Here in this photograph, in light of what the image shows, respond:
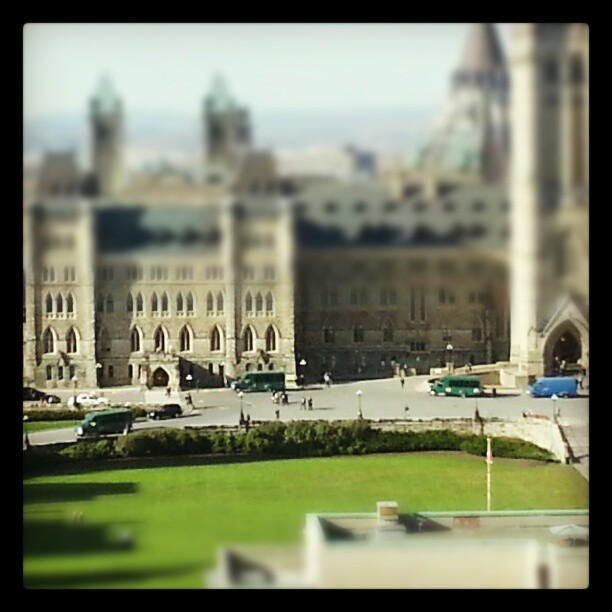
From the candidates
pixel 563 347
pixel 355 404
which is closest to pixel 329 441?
pixel 355 404

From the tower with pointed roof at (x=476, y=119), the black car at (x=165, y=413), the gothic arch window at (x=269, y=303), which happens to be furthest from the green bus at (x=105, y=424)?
the tower with pointed roof at (x=476, y=119)

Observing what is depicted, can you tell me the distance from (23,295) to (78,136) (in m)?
1.17

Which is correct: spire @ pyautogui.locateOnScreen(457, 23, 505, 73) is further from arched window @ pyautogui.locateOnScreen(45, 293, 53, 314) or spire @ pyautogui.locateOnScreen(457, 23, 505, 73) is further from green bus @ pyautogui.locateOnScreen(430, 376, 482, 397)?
arched window @ pyautogui.locateOnScreen(45, 293, 53, 314)

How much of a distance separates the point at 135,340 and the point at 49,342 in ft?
1.90

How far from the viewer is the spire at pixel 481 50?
7852 millimetres

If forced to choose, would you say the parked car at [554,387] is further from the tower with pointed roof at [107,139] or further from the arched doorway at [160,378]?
the tower with pointed roof at [107,139]

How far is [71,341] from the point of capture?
8.59m

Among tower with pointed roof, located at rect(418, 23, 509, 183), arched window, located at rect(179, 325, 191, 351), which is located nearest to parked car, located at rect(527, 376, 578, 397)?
tower with pointed roof, located at rect(418, 23, 509, 183)

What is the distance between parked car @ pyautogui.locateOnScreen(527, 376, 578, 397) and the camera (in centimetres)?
855

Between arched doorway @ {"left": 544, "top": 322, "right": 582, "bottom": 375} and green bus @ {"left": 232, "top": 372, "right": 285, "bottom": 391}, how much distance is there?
1842mm

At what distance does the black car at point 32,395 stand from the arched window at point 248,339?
4.63 feet

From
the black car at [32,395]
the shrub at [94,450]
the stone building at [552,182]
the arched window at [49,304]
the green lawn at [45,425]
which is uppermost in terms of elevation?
the stone building at [552,182]

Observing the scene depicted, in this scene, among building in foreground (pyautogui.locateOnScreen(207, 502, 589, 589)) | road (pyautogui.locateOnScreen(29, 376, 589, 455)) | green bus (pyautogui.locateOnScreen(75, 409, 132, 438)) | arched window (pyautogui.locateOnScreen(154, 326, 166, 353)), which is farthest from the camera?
road (pyautogui.locateOnScreen(29, 376, 589, 455))
